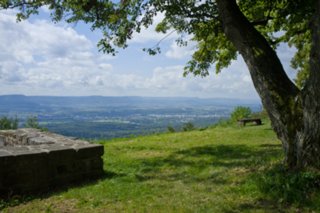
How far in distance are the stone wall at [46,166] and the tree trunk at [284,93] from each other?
12.8 ft

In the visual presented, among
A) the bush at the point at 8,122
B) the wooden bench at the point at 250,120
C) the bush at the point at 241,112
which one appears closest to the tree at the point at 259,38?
the wooden bench at the point at 250,120

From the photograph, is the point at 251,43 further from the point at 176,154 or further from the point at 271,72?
the point at 176,154

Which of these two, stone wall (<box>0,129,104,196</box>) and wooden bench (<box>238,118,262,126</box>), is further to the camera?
wooden bench (<box>238,118,262,126</box>)

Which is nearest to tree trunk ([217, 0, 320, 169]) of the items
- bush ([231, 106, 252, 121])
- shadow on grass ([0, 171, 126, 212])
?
shadow on grass ([0, 171, 126, 212])

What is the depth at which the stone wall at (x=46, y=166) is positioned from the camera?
682 cm

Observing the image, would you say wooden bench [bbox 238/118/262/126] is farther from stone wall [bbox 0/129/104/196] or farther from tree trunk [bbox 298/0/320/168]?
tree trunk [bbox 298/0/320/168]

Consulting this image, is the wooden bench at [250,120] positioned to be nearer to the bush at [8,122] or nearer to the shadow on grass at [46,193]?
the shadow on grass at [46,193]

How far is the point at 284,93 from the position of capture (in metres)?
6.79

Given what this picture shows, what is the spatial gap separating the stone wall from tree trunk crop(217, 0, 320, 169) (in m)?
3.90

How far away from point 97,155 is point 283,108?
420 centimetres

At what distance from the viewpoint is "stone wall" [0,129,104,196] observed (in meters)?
6.82

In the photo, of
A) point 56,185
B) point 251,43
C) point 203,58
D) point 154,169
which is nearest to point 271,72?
point 251,43

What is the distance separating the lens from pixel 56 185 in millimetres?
7512

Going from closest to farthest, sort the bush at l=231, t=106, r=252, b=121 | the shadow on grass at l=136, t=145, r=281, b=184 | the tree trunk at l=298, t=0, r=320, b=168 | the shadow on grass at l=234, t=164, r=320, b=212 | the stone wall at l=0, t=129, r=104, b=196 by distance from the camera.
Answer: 1. the shadow on grass at l=234, t=164, r=320, b=212
2. the tree trunk at l=298, t=0, r=320, b=168
3. the stone wall at l=0, t=129, r=104, b=196
4. the shadow on grass at l=136, t=145, r=281, b=184
5. the bush at l=231, t=106, r=252, b=121
